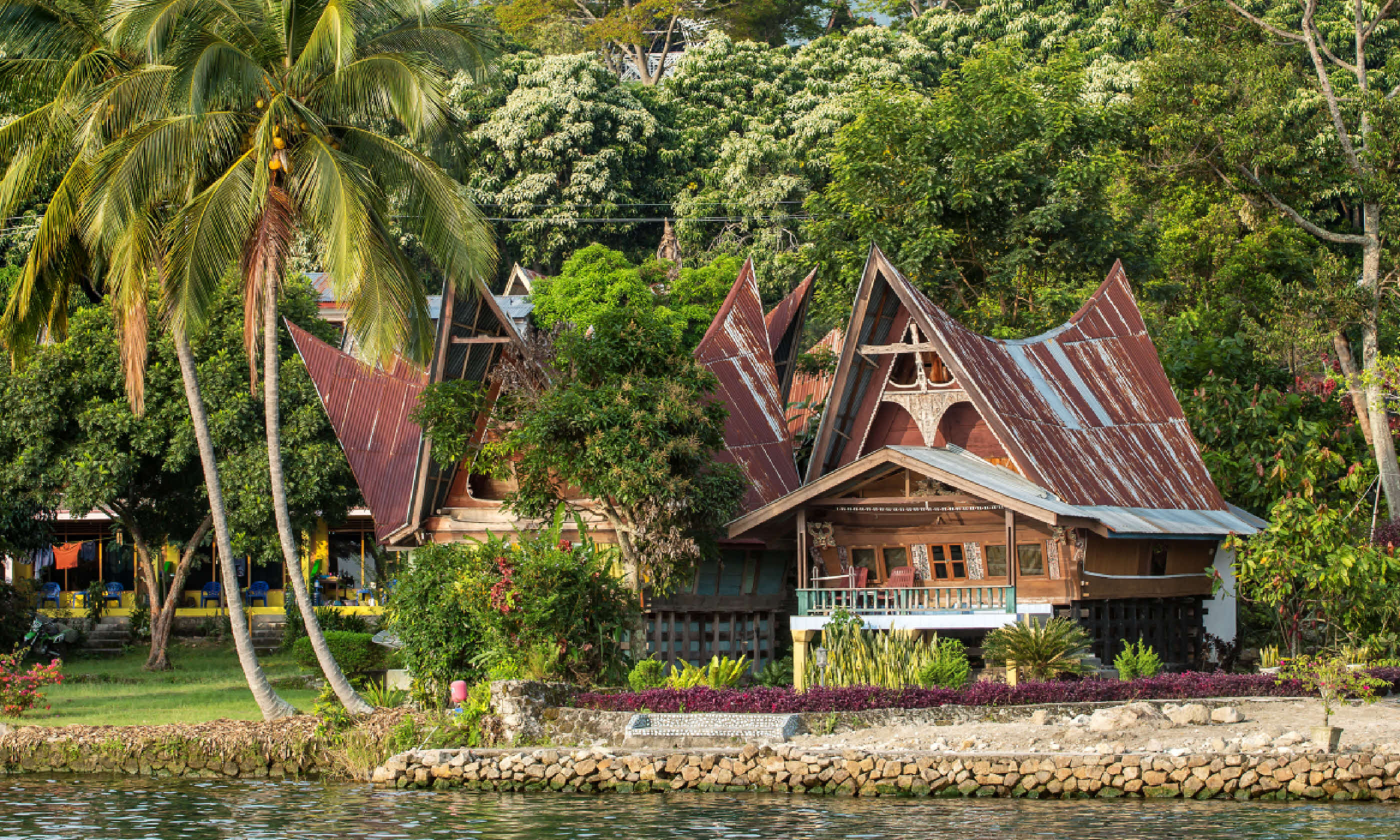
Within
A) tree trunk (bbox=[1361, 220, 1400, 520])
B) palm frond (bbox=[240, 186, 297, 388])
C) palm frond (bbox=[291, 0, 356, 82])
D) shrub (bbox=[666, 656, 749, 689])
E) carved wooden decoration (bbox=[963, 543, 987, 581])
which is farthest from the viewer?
tree trunk (bbox=[1361, 220, 1400, 520])

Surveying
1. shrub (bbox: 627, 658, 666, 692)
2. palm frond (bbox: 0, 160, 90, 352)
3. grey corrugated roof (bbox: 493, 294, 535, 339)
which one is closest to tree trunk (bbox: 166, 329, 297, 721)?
palm frond (bbox: 0, 160, 90, 352)

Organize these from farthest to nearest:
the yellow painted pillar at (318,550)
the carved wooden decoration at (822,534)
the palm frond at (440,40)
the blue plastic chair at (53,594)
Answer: the yellow painted pillar at (318,550) → the blue plastic chair at (53,594) → the carved wooden decoration at (822,534) → the palm frond at (440,40)

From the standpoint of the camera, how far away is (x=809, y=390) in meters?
47.8

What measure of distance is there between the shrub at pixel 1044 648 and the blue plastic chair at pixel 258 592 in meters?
25.9

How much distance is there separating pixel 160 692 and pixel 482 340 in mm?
8774

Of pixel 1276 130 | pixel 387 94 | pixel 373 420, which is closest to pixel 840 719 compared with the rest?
pixel 387 94

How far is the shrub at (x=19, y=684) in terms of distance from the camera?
25.0m

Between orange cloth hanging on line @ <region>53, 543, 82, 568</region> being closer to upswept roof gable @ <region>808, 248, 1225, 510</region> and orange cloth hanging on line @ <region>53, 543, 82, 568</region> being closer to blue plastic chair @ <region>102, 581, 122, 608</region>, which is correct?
blue plastic chair @ <region>102, 581, 122, 608</region>

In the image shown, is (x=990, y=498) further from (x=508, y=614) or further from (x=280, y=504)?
(x=280, y=504)

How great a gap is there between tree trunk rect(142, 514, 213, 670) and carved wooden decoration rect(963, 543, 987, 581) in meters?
15.9

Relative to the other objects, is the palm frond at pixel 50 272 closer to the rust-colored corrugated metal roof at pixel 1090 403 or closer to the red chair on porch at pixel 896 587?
the rust-colored corrugated metal roof at pixel 1090 403

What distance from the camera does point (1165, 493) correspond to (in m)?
30.4

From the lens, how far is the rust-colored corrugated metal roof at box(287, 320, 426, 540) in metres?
32.4

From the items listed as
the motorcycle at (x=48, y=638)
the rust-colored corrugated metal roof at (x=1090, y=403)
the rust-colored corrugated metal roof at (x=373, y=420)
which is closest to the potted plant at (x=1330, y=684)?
the rust-colored corrugated metal roof at (x=1090, y=403)
